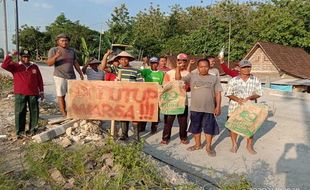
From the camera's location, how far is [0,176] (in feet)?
12.8

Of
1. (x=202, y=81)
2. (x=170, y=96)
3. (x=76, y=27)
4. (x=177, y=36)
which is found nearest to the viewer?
(x=202, y=81)

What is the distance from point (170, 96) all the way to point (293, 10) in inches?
1244

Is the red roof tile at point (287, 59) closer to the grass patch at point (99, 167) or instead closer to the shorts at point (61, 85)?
the shorts at point (61, 85)

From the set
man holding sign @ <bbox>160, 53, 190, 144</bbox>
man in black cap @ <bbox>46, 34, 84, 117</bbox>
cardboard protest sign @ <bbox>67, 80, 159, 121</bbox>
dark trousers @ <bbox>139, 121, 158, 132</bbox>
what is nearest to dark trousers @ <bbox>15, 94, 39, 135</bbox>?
cardboard protest sign @ <bbox>67, 80, 159, 121</bbox>

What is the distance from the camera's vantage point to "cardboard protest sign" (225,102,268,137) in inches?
239

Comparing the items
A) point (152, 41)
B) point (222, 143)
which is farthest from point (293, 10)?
point (222, 143)

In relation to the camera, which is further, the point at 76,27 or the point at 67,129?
the point at 76,27

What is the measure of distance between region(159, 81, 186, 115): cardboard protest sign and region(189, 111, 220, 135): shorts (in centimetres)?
42

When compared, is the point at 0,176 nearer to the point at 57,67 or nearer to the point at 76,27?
the point at 57,67

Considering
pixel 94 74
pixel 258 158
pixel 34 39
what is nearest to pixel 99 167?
pixel 258 158

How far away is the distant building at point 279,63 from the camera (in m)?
31.3

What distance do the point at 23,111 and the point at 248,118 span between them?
3882mm

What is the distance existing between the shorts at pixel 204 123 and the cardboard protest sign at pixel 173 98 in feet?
1.37

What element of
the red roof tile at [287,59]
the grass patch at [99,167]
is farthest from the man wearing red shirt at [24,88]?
the red roof tile at [287,59]
